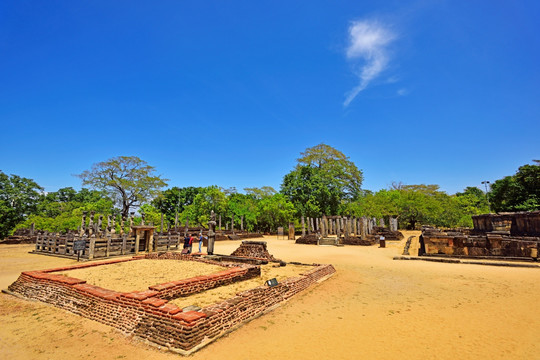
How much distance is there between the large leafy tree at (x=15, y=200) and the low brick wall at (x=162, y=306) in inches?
1367

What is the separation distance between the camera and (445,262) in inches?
571

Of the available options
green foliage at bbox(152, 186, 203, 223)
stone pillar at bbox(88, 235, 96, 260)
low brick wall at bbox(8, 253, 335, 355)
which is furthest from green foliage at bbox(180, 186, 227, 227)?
low brick wall at bbox(8, 253, 335, 355)

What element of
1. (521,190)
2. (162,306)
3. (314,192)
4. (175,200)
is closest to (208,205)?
(314,192)

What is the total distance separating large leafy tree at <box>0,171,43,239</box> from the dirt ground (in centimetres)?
3492

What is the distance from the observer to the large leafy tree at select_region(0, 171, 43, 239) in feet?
108

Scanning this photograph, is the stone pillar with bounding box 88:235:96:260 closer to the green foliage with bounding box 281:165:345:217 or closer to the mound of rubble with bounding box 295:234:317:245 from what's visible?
the mound of rubble with bounding box 295:234:317:245

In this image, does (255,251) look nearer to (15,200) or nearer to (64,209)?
(15,200)

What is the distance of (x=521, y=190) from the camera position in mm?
33656

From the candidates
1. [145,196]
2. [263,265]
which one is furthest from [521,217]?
[145,196]

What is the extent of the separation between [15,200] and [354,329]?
49.6m

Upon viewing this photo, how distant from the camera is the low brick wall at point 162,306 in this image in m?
4.98

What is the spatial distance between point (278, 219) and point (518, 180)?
107 feet

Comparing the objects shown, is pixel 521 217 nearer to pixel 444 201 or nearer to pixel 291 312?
pixel 291 312

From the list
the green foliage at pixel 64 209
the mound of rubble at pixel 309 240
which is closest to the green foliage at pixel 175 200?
the green foliage at pixel 64 209
